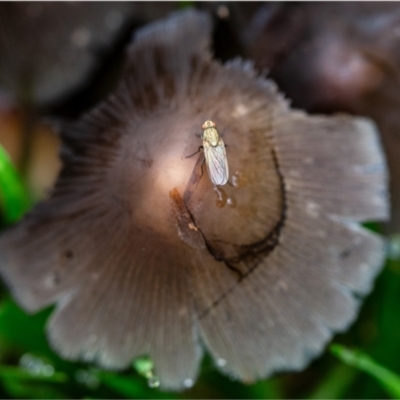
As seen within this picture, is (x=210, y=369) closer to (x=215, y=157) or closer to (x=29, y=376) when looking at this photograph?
(x=29, y=376)

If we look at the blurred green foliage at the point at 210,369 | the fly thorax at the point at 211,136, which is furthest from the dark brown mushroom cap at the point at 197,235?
the blurred green foliage at the point at 210,369

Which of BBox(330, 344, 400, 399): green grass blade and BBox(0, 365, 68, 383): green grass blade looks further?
BBox(0, 365, 68, 383): green grass blade

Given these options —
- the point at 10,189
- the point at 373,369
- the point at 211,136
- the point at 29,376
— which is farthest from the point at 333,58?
the point at 29,376

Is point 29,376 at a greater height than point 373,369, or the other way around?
point 29,376

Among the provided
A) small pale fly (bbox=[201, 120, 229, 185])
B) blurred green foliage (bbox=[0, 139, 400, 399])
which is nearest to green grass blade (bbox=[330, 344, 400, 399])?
blurred green foliage (bbox=[0, 139, 400, 399])

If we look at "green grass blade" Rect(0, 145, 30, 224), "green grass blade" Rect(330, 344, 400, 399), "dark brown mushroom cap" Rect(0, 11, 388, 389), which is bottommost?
"green grass blade" Rect(330, 344, 400, 399)

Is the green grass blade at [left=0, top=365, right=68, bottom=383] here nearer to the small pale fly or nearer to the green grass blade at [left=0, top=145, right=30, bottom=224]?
the green grass blade at [left=0, top=145, right=30, bottom=224]
